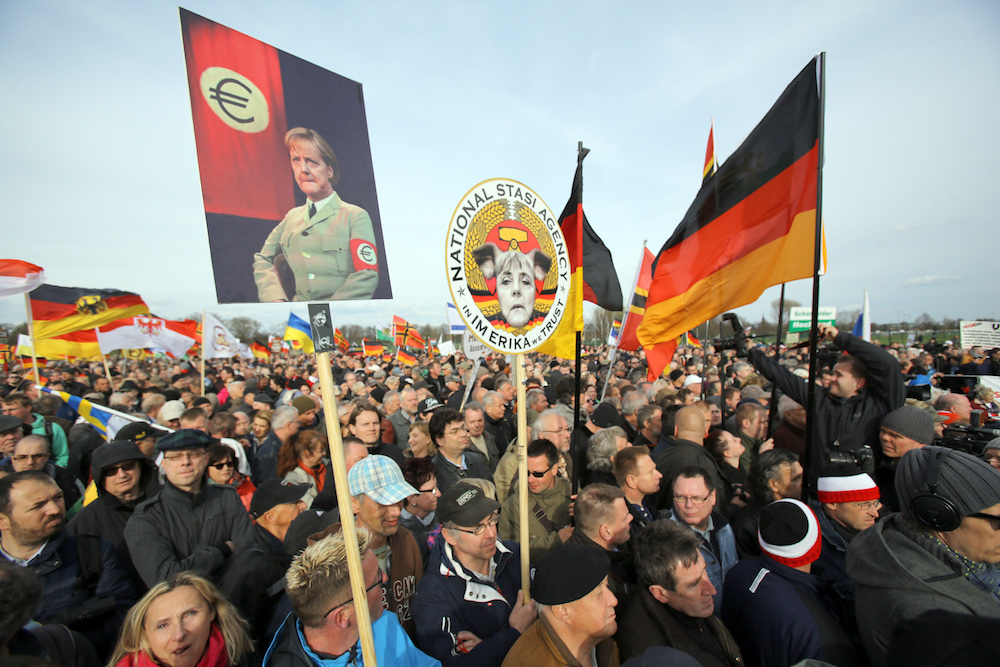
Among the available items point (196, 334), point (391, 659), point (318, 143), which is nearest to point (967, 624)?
point (391, 659)

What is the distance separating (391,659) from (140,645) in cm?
104

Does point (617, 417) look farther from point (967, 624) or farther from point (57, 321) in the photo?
point (57, 321)

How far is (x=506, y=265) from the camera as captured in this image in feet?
9.46

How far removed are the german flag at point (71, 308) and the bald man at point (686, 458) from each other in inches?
500

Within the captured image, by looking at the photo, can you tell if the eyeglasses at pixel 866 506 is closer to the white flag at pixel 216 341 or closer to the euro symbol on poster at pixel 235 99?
the euro symbol on poster at pixel 235 99

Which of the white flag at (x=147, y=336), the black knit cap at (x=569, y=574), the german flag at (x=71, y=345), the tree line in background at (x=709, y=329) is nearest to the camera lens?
the black knit cap at (x=569, y=574)

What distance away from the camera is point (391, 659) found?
7.07ft

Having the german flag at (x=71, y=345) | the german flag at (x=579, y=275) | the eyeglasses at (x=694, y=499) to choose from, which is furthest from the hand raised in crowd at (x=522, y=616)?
the german flag at (x=71, y=345)

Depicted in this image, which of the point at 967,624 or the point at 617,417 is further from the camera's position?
the point at 617,417

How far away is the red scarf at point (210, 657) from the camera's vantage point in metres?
1.92

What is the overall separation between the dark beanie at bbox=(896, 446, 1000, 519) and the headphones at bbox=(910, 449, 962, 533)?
18mm

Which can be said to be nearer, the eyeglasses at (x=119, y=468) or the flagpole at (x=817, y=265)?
the flagpole at (x=817, y=265)

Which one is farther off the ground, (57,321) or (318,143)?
(318,143)

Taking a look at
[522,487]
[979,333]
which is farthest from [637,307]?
[979,333]
